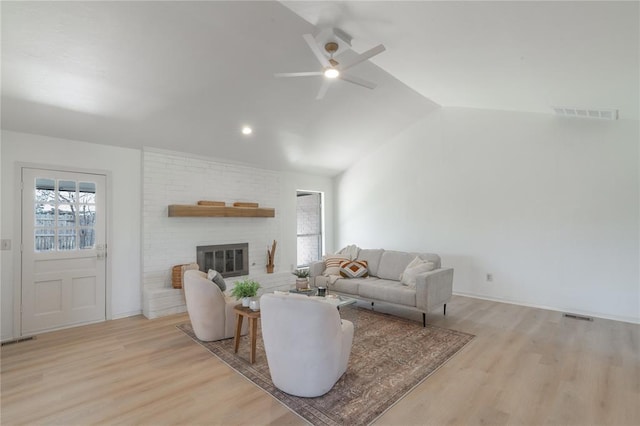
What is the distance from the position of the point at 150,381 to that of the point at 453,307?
4.11m

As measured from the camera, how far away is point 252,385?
103 inches

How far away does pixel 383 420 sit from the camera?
2.14 m

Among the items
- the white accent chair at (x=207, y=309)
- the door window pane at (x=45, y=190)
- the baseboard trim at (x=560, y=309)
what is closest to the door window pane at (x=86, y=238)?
the door window pane at (x=45, y=190)

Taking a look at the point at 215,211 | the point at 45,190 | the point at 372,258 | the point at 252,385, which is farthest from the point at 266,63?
the point at 372,258

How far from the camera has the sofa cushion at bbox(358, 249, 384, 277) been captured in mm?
5199

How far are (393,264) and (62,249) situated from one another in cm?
456

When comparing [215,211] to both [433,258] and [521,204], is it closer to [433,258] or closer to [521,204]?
[433,258]

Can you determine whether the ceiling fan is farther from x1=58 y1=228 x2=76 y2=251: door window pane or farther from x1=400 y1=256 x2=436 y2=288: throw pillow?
x1=58 y1=228 x2=76 y2=251: door window pane

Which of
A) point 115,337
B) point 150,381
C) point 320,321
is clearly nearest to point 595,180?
point 320,321

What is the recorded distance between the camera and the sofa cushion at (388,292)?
13.4 ft

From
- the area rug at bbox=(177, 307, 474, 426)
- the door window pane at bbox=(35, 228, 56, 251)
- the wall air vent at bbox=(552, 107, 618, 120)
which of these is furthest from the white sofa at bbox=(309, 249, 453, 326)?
the door window pane at bbox=(35, 228, 56, 251)

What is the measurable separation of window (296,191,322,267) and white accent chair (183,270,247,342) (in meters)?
3.53

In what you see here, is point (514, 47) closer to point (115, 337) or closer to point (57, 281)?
point (115, 337)

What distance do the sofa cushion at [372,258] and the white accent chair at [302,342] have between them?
110 inches
